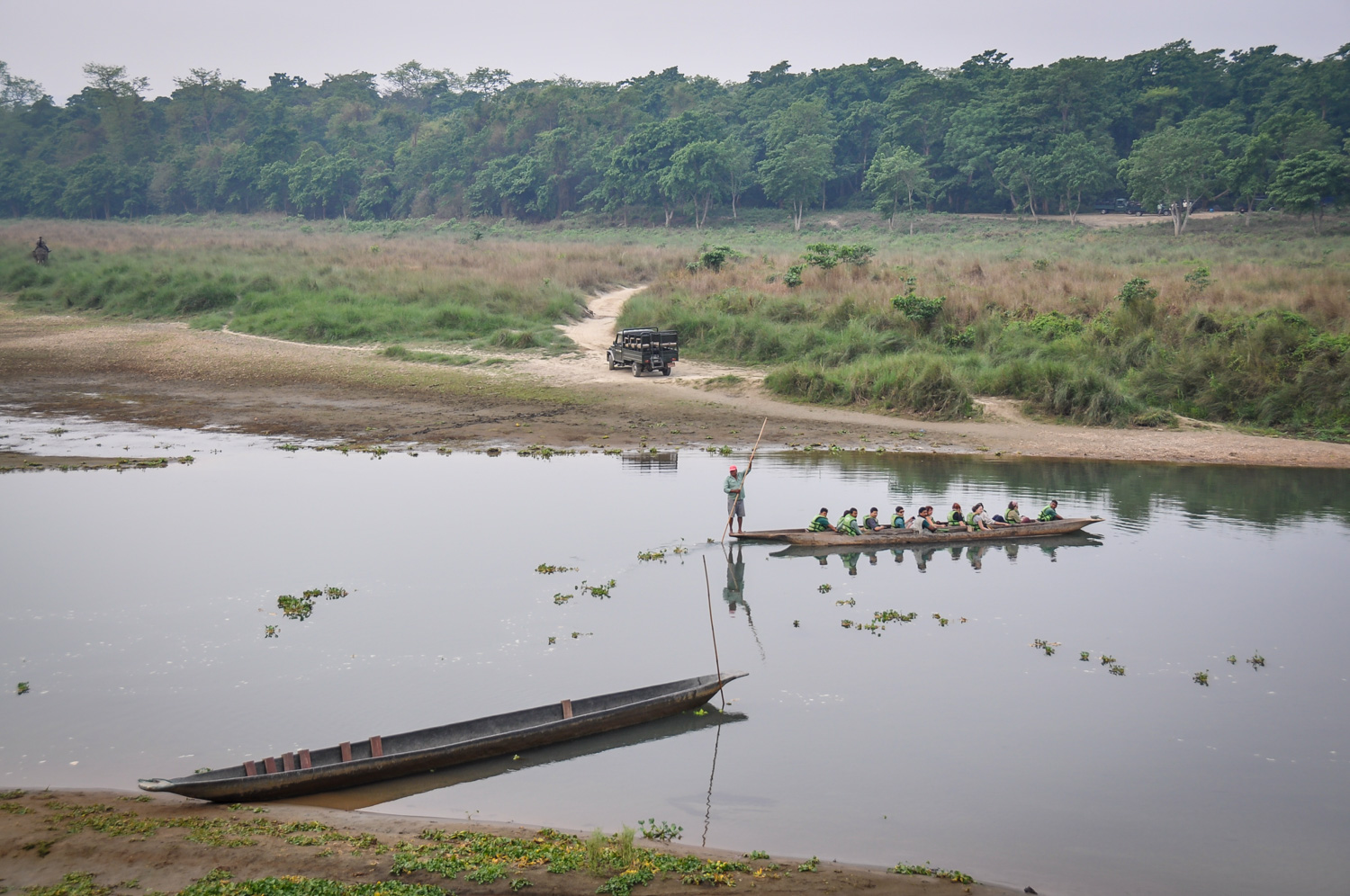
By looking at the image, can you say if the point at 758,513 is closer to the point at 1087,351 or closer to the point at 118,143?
the point at 1087,351

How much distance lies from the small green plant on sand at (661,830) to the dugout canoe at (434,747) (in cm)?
156

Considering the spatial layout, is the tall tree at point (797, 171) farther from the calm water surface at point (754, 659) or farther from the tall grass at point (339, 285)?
the calm water surface at point (754, 659)

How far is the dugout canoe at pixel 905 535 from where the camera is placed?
19.0m

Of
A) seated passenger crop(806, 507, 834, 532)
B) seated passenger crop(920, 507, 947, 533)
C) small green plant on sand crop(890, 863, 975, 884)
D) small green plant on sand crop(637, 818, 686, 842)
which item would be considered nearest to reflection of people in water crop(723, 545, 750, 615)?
seated passenger crop(806, 507, 834, 532)

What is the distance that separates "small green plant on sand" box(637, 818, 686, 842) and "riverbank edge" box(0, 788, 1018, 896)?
197mm

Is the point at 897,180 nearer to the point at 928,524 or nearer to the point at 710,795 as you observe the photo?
the point at 928,524

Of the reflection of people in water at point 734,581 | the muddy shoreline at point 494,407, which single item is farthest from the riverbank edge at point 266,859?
the muddy shoreline at point 494,407

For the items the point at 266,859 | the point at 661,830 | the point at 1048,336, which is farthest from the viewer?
the point at 1048,336

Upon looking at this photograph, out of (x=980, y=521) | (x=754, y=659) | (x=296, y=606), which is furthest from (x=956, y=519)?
(x=296, y=606)

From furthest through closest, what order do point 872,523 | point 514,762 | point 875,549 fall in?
point 875,549 < point 872,523 < point 514,762

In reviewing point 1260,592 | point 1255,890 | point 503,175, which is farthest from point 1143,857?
point 503,175

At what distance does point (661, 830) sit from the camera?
Result: 391 inches

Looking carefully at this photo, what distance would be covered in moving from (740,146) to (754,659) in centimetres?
8917

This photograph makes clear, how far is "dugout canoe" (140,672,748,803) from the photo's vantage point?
9.90 meters
